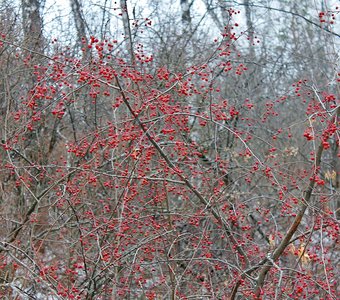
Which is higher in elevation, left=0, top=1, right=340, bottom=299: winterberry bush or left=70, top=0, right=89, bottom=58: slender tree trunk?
left=70, top=0, right=89, bottom=58: slender tree trunk

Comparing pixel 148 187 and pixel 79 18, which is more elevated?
pixel 79 18

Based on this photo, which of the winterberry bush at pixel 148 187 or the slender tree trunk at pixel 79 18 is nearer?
the winterberry bush at pixel 148 187

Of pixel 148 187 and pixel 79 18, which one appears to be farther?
pixel 79 18

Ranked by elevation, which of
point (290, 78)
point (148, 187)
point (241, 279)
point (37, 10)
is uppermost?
point (37, 10)

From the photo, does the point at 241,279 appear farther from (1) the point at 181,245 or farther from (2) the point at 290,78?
(2) the point at 290,78

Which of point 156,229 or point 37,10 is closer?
point 156,229

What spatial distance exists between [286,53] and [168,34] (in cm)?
411

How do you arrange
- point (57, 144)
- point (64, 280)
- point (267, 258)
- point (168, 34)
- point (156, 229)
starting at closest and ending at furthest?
point (267, 258)
point (156, 229)
point (64, 280)
point (57, 144)
point (168, 34)

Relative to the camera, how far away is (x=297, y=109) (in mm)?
12297

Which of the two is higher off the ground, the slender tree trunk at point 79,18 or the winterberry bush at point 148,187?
the slender tree trunk at point 79,18

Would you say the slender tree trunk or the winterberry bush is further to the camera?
the slender tree trunk

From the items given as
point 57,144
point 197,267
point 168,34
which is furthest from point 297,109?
point 197,267

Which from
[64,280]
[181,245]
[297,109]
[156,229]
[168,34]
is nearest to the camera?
[156,229]

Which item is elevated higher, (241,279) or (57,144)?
(57,144)
